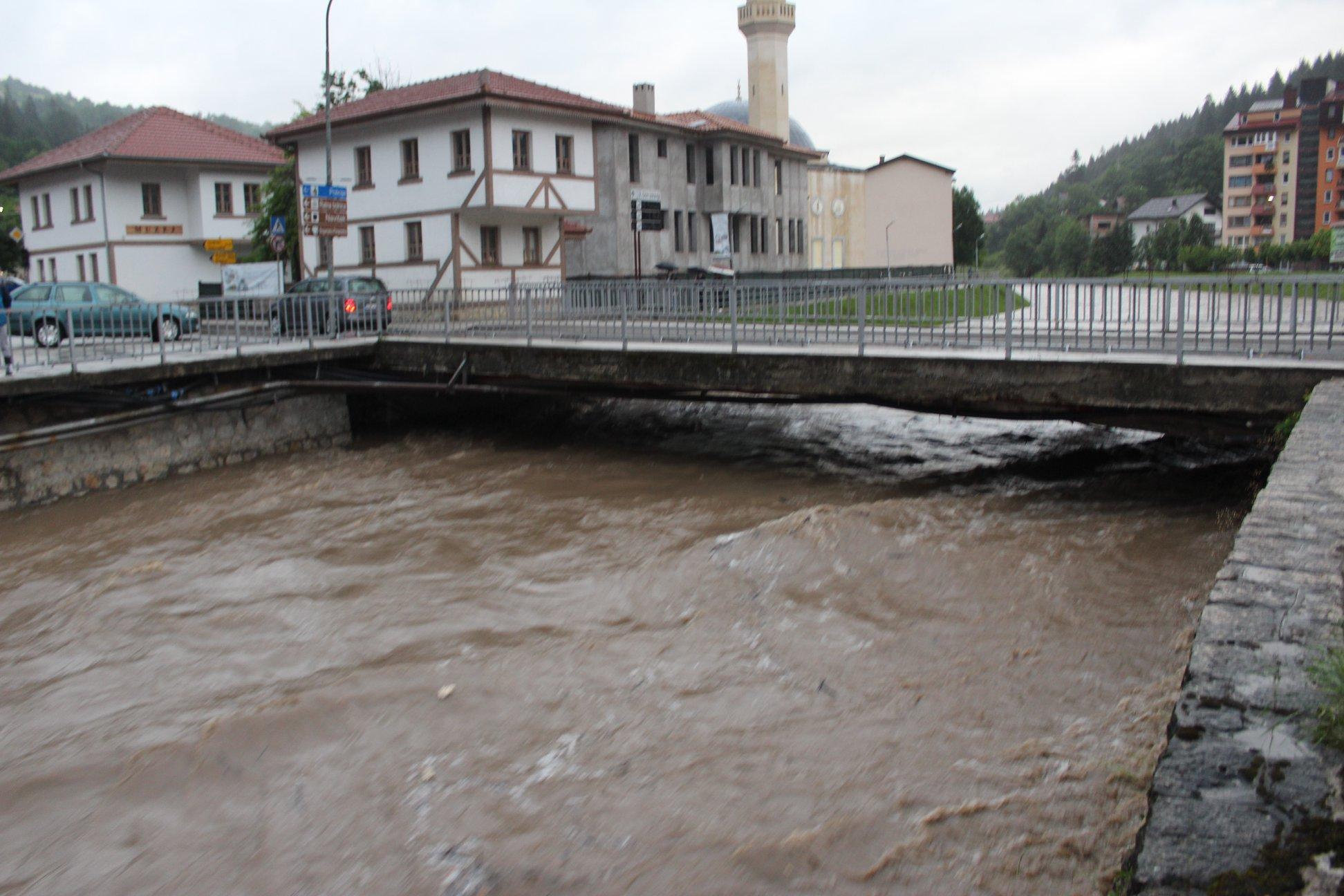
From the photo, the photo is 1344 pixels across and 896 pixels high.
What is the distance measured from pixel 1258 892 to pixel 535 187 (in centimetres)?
3236

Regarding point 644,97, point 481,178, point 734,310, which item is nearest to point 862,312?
point 734,310

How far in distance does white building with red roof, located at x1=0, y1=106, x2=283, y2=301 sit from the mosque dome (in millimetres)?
28806

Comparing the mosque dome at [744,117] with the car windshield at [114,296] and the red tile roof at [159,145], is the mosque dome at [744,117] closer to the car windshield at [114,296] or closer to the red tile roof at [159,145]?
→ the red tile roof at [159,145]

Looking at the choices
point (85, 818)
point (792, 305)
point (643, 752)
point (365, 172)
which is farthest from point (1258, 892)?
point (365, 172)

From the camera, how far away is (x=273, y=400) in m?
18.1

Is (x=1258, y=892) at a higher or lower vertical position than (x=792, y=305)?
lower

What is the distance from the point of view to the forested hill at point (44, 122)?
83.1 metres

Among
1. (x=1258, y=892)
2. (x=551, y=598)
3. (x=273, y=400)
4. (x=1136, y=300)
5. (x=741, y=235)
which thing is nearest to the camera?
(x=1258, y=892)

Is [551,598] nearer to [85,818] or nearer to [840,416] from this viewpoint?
[85,818]

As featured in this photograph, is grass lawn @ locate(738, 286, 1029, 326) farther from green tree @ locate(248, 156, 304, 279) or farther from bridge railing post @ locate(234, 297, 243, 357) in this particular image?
green tree @ locate(248, 156, 304, 279)

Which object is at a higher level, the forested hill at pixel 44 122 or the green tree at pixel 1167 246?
the forested hill at pixel 44 122

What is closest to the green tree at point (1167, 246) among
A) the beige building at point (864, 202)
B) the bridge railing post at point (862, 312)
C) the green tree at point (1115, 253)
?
the green tree at point (1115, 253)

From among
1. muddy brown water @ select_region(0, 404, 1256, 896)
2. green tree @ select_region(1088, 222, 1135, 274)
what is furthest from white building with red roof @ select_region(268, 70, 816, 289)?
green tree @ select_region(1088, 222, 1135, 274)

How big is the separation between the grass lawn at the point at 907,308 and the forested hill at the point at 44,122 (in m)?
63.3
